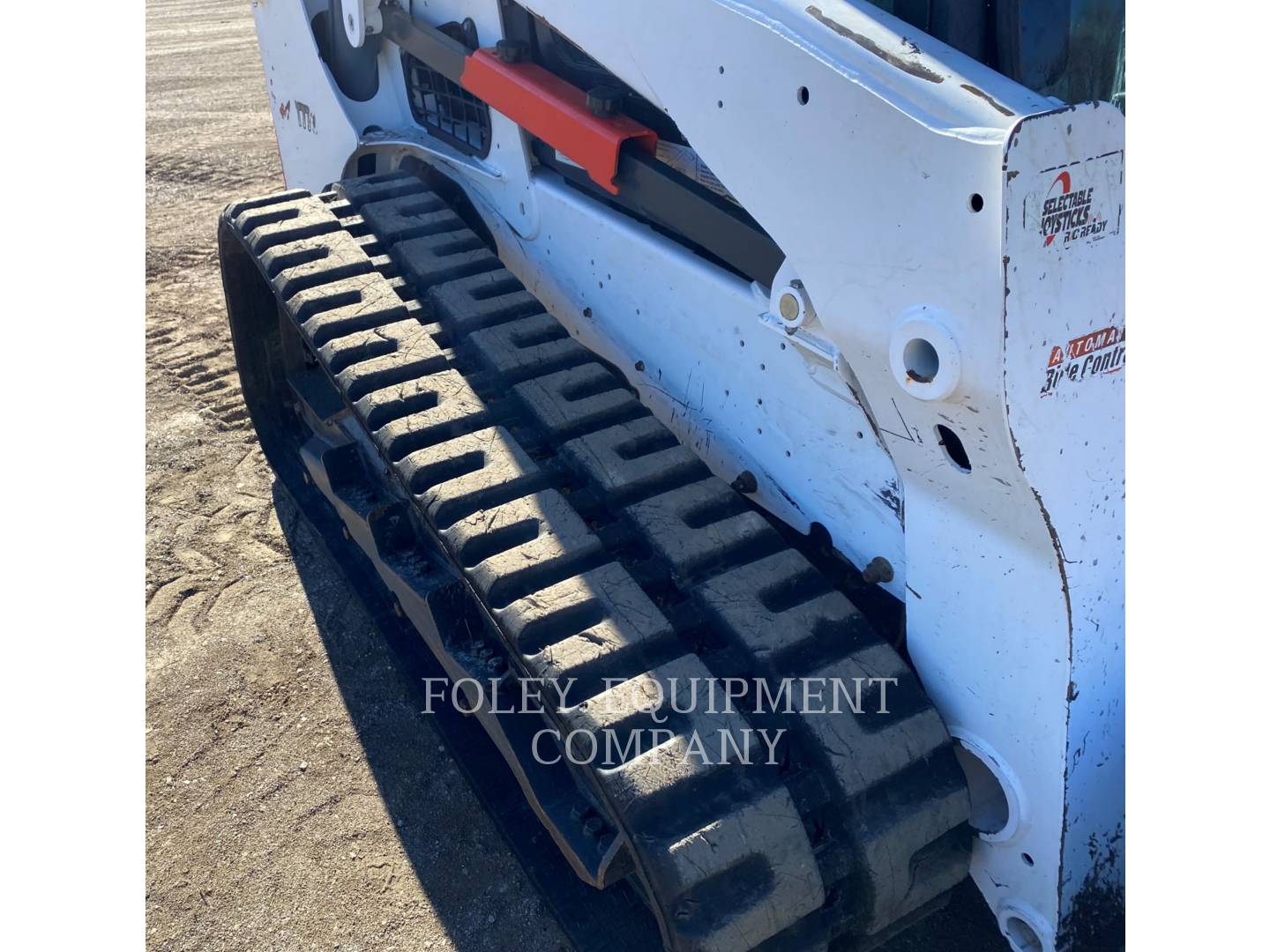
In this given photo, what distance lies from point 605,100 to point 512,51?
367 millimetres

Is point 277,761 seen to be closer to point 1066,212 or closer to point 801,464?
point 801,464

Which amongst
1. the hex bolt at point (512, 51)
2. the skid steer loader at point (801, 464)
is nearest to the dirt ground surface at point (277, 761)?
the skid steer loader at point (801, 464)

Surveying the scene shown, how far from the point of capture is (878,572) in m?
1.76

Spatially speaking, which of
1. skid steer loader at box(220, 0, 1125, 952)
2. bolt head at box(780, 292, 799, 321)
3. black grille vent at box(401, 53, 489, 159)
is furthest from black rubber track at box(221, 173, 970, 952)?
black grille vent at box(401, 53, 489, 159)

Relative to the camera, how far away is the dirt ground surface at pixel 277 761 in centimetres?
199

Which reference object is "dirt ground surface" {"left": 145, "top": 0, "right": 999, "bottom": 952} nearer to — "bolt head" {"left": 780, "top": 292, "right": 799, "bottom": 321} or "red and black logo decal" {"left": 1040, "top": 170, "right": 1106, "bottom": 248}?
"bolt head" {"left": 780, "top": 292, "right": 799, "bottom": 321}

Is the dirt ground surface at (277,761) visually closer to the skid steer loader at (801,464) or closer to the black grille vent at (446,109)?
the skid steer loader at (801,464)

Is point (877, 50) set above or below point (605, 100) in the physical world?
above

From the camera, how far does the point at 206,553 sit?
288 cm

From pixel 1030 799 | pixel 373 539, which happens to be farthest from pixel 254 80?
pixel 1030 799

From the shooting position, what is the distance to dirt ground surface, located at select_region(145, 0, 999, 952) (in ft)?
6.52

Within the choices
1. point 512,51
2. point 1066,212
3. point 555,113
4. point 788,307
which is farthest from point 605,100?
point 1066,212

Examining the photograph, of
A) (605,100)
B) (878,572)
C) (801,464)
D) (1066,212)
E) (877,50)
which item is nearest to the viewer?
(1066,212)

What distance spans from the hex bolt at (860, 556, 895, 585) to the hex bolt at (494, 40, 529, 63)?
1.27 metres
